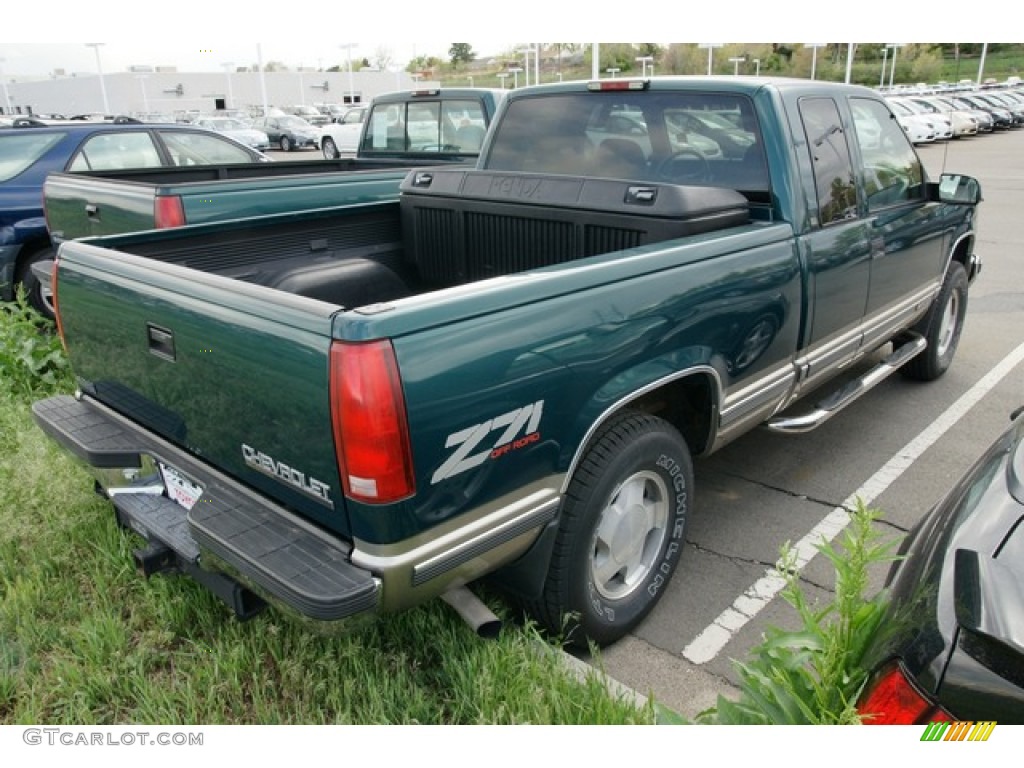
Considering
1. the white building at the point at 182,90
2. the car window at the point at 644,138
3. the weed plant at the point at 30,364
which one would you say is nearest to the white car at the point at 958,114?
the car window at the point at 644,138

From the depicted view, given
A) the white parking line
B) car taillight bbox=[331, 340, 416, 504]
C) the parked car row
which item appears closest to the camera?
car taillight bbox=[331, 340, 416, 504]

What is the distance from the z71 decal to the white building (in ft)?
208

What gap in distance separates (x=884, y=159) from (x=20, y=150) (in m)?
6.98

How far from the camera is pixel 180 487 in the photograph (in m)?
2.76

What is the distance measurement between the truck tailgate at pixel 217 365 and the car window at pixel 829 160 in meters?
2.59

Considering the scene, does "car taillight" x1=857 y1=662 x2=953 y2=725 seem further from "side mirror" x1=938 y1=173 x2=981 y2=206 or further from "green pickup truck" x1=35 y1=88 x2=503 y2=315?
"green pickup truck" x1=35 y1=88 x2=503 y2=315

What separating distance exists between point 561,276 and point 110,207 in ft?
13.1

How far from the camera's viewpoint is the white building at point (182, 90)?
67438 mm

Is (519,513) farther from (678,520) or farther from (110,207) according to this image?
(110,207)

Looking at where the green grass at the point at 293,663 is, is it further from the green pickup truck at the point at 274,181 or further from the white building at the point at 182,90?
the white building at the point at 182,90

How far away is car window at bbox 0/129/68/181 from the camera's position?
695cm

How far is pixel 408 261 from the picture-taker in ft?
14.3

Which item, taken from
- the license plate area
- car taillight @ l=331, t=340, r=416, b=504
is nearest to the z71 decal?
car taillight @ l=331, t=340, r=416, b=504

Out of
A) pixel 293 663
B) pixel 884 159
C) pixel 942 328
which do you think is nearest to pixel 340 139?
pixel 942 328
